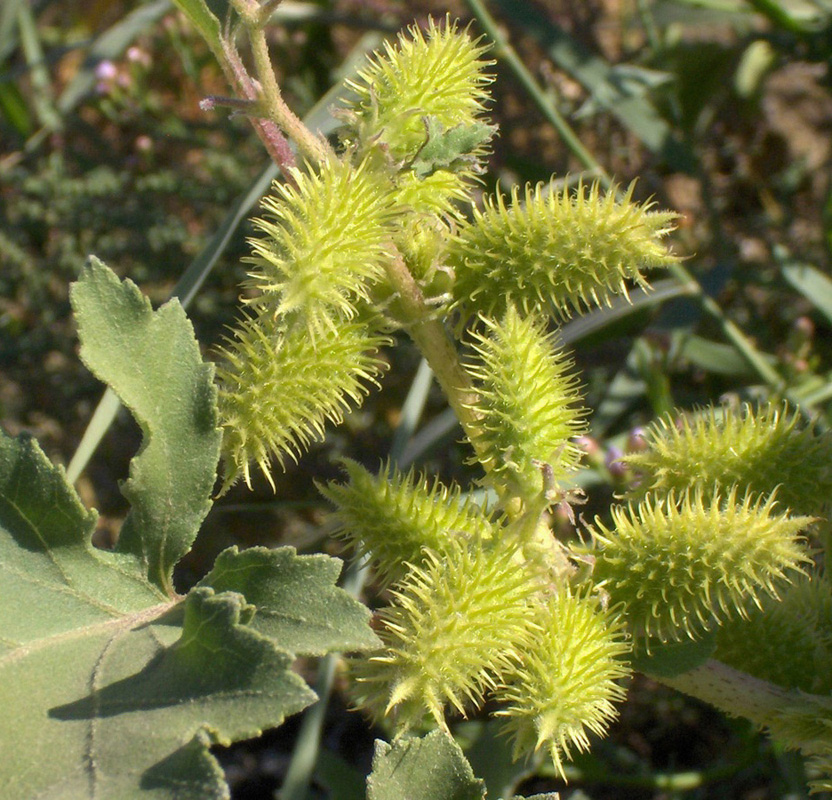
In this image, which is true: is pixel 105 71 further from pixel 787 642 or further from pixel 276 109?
pixel 787 642

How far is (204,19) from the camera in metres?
1.07

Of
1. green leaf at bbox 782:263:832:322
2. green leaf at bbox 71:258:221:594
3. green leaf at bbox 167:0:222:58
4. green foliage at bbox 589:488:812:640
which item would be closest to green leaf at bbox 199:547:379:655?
A: green leaf at bbox 71:258:221:594

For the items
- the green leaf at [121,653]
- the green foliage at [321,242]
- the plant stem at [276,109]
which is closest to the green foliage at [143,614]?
the green leaf at [121,653]

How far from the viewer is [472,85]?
4.01 feet

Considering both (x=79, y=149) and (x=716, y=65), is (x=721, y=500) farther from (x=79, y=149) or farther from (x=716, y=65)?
(x=79, y=149)

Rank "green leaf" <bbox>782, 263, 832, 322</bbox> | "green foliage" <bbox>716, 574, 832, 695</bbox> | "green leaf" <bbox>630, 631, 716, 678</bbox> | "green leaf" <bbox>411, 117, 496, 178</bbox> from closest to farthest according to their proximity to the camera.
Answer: "green leaf" <bbox>411, 117, 496, 178</bbox>, "green leaf" <bbox>630, 631, 716, 678</bbox>, "green foliage" <bbox>716, 574, 832, 695</bbox>, "green leaf" <bbox>782, 263, 832, 322</bbox>

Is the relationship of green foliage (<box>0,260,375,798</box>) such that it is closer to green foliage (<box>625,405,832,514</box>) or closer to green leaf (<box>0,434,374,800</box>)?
green leaf (<box>0,434,374,800</box>)

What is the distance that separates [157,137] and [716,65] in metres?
1.83

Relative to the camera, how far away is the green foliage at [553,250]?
3.92 feet

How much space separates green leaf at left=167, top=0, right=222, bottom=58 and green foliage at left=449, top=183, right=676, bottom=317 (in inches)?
14.9

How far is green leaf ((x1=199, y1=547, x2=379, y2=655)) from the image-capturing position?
1095mm

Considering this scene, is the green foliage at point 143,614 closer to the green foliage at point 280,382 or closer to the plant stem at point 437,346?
the green foliage at point 280,382

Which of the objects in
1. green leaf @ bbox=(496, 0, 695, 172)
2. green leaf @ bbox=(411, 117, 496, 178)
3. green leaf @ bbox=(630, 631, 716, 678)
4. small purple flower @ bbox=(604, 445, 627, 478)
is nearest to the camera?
green leaf @ bbox=(411, 117, 496, 178)

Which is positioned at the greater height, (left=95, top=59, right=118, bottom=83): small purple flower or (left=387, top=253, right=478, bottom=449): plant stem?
(left=95, top=59, right=118, bottom=83): small purple flower
